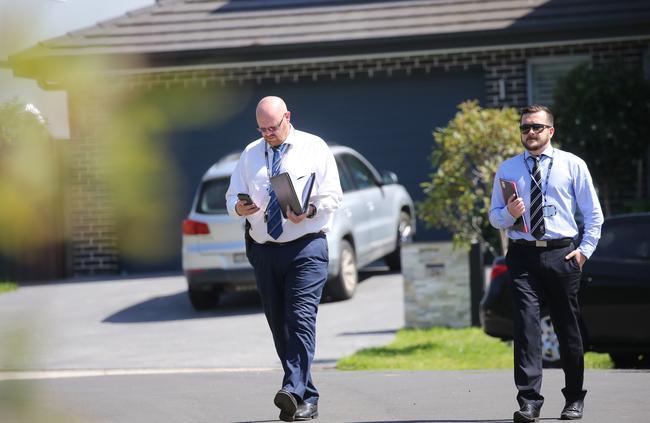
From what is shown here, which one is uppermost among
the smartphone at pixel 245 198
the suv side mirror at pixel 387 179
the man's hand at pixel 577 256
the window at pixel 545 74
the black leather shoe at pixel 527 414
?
the smartphone at pixel 245 198

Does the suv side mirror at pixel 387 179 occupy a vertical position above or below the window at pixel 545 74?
below

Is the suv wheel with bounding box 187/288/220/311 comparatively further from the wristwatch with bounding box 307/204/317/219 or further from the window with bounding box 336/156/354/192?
the wristwatch with bounding box 307/204/317/219

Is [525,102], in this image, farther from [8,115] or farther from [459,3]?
[8,115]

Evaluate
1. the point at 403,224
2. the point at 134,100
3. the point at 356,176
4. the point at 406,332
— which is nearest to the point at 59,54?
the point at 134,100

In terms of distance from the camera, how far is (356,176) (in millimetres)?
15430

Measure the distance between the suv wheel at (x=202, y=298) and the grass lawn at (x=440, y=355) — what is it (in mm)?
3451

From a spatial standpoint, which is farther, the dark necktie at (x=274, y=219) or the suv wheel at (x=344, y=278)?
the suv wheel at (x=344, y=278)

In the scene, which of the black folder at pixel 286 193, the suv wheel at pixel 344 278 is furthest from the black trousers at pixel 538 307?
the suv wheel at pixel 344 278

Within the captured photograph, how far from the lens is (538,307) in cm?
624

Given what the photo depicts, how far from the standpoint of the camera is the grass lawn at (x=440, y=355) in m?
9.90

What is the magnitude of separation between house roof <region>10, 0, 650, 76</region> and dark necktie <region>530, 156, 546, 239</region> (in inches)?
402

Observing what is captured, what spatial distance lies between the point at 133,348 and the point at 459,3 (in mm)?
8629

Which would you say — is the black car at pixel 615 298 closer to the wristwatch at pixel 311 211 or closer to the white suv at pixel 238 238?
the white suv at pixel 238 238

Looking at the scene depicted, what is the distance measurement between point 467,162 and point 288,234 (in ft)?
17.4
